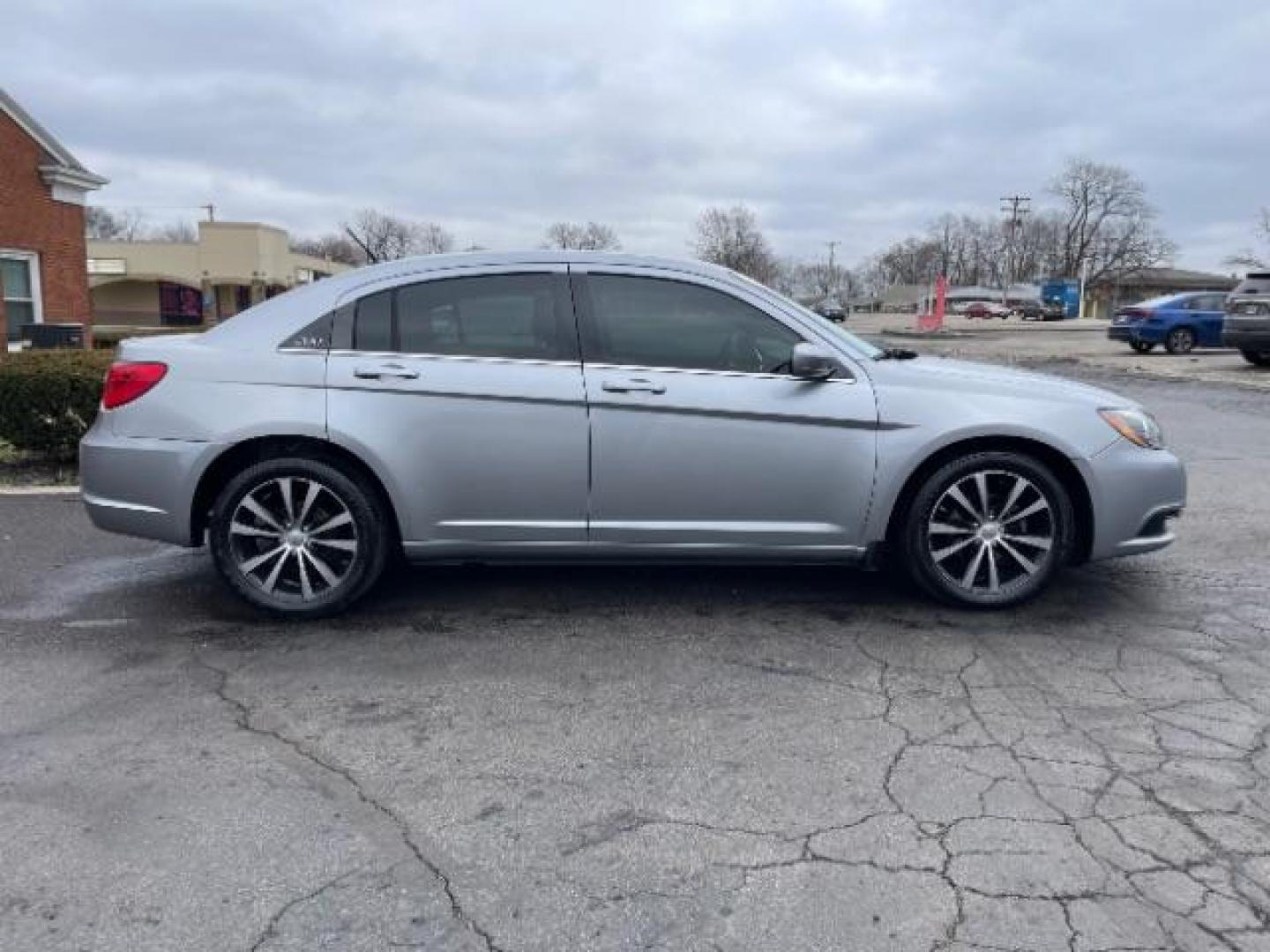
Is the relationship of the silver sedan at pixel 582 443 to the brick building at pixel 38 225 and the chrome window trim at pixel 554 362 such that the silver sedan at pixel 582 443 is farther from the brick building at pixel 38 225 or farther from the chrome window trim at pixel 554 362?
the brick building at pixel 38 225

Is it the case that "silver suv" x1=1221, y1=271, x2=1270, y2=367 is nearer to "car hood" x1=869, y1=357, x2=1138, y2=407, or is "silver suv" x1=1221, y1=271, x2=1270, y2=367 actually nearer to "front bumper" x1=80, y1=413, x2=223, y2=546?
"car hood" x1=869, y1=357, x2=1138, y2=407

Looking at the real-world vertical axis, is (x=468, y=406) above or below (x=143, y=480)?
above

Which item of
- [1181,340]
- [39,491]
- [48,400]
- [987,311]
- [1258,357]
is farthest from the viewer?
[987,311]

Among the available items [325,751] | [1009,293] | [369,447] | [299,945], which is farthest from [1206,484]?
[1009,293]

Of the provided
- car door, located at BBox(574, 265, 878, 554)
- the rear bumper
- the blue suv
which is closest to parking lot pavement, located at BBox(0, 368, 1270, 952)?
car door, located at BBox(574, 265, 878, 554)

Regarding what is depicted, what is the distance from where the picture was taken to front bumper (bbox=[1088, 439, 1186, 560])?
184 inches

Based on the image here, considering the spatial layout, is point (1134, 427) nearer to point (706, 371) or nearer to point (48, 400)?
point (706, 371)

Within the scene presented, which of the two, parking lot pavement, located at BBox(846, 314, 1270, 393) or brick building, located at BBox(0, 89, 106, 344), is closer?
parking lot pavement, located at BBox(846, 314, 1270, 393)

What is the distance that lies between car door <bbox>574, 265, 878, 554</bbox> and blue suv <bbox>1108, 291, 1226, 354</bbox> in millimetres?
23457

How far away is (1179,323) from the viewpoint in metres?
24.5

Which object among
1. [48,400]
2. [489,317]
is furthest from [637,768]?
[48,400]

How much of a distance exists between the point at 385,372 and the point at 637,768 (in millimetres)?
2194

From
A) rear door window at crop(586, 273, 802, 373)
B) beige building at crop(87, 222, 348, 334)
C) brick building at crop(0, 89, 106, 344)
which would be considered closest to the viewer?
rear door window at crop(586, 273, 802, 373)

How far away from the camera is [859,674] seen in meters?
4.09
